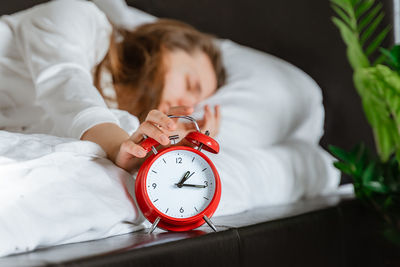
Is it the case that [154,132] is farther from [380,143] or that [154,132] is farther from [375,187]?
[380,143]

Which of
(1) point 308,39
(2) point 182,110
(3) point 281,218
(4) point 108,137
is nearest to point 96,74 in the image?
(4) point 108,137

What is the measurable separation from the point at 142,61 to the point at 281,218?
0.65 m

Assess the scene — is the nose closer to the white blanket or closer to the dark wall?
the white blanket

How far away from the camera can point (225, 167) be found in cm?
116

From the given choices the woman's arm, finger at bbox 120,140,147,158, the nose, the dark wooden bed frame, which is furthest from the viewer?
the nose

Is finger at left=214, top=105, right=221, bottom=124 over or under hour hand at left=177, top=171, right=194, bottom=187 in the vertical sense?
under

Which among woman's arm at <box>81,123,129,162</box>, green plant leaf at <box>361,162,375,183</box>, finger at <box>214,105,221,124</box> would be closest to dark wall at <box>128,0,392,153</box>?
green plant leaf at <box>361,162,375,183</box>

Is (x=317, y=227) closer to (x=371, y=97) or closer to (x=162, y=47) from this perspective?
(x=371, y=97)

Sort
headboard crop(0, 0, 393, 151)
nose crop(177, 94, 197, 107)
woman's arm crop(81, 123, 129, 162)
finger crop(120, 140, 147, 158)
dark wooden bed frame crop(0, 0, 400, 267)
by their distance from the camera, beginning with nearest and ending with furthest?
dark wooden bed frame crop(0, 0, 400, 267) → finger crop(120, 140, 147, 158) → woman's arm crop(81, 123, 129, 162) → nose crop(177, 94, 197, 107) → headboard crop(0, 0, 393, 151)

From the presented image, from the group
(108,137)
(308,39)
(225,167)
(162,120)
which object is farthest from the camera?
(308,39)

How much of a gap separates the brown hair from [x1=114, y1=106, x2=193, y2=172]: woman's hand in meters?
0.42

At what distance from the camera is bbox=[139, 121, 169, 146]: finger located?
2.55 ft

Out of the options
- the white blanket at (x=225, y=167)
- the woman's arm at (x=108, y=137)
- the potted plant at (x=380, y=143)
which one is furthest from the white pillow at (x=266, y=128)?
the woman's arm at (x=108, y=137)

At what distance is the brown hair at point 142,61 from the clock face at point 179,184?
490mm
